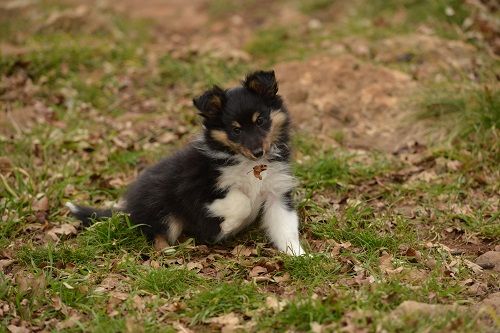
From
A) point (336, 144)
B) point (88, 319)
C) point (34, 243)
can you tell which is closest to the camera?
point (88, 319)

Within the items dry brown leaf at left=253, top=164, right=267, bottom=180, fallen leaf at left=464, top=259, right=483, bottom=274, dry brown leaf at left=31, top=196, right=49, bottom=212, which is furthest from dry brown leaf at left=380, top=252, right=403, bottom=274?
dry brown leaf at left=31, top=196, right=49, bottom=212

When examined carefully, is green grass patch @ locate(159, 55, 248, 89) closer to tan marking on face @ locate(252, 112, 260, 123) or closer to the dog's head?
Answer: the dog's head

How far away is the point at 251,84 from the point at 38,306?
2152 mm

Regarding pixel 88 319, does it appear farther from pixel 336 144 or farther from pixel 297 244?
pixel 336 144

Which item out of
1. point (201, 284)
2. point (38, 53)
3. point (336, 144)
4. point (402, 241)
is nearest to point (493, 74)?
point (336, 144)

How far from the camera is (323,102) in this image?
305 inches

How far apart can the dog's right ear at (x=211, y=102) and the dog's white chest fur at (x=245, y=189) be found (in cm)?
42

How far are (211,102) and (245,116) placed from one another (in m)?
0.27

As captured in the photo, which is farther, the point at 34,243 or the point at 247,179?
the point at 34,243

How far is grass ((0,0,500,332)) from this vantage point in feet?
13.6

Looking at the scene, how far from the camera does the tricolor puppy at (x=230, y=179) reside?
4793 mm

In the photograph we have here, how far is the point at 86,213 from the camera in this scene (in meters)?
5.55

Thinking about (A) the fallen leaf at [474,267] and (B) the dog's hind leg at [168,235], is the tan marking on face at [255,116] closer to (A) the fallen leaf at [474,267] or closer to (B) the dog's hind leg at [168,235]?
(B) the dog's hind leg at [168,235]

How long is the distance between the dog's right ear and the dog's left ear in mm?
216
